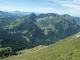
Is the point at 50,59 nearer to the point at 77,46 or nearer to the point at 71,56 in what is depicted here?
the point at 71,56

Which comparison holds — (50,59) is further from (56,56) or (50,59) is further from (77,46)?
(77,46)

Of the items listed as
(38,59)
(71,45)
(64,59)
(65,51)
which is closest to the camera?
(64,59)

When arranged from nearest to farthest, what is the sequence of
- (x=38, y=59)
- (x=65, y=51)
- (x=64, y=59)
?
(x=64, y=59) < (x=38, y=59) < (x=65, y=51)

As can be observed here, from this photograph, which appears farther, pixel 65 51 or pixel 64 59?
pixel 65 51

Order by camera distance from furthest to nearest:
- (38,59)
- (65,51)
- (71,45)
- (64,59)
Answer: (71,45)
(65,51)
(38,59)
(64,59)

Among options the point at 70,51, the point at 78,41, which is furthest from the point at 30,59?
the point at 78,41

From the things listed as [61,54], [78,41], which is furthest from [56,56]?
[78,41]

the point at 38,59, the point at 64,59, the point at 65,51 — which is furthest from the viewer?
the point at 65,51

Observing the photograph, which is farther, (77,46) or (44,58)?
(77,46)

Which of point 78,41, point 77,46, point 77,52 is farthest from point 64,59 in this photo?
point 78,41
